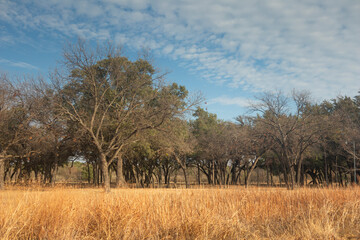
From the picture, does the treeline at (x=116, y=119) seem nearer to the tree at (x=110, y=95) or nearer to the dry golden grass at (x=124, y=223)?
the tree at (x=110, y=95)

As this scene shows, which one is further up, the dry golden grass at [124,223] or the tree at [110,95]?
the tree at [110,95]

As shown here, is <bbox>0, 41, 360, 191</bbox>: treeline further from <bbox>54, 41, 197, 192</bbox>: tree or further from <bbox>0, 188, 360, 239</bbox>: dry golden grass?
<bbox>0, 188, 360, 239</bbox>: dry golden grass

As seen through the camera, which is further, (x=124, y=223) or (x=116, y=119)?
(x=116, y=119)

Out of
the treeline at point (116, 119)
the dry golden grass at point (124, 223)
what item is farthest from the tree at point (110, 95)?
the dry golden grass at point (124, 223)

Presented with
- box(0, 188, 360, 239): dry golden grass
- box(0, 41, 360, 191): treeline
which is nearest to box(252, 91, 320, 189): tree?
box(0, 41, 360, 191): treeline

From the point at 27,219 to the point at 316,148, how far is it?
108 ft

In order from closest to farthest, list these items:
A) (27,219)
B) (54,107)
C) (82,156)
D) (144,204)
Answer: (27,219), (144,204), (54,107), (82,156)

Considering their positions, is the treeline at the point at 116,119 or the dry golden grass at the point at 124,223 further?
the treeline at the point at 116,119

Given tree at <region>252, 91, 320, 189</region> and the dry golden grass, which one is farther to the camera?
tree at <region>252, 91, 320, 189</region>

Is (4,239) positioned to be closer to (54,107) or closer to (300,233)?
(300,233)

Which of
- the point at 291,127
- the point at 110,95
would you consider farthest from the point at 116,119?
the point at 291,127

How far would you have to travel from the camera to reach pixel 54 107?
1903cm

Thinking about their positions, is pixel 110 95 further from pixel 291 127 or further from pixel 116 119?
pixel 291 127

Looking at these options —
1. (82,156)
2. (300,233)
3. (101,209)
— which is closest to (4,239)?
(101,209)
